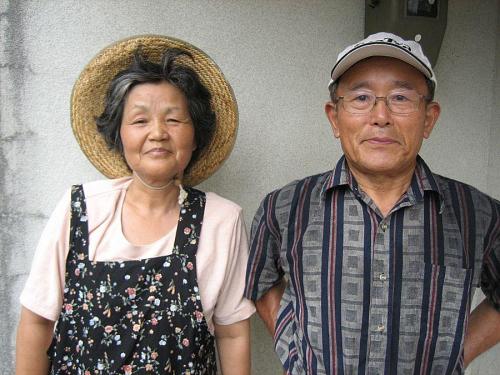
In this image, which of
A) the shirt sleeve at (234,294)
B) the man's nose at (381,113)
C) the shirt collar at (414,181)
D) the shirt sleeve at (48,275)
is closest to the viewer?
the man's nose at (381,113)

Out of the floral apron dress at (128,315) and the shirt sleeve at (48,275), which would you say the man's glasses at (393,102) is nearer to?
the floral apron dress at (128,315)

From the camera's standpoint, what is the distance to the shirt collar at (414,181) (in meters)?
1.36

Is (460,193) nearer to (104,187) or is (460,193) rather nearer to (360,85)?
(360,85)

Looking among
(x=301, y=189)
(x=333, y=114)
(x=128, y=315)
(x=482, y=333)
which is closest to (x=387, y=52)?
(x=333, y=114)

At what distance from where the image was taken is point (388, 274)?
129cm

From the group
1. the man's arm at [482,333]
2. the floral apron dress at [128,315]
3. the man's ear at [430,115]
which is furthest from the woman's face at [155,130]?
the man's arm at [482,333]

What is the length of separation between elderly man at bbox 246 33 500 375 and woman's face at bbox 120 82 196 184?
0.49 metres

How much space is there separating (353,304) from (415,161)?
512 mm

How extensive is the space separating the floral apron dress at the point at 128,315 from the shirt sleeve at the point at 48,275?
0.11ft

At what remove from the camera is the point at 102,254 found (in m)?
1.49

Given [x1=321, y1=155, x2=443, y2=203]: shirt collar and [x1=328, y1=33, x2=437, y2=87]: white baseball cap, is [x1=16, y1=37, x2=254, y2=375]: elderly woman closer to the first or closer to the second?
[x1=321, y1=155, x2=443, y2=203]: shirt collar

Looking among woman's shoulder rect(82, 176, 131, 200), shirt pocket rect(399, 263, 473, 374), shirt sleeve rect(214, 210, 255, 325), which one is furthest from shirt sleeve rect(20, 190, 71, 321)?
shirt pocket rect(399, 263, 473, 374)

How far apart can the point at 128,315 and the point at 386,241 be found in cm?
87

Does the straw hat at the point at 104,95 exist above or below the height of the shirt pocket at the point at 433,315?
above
